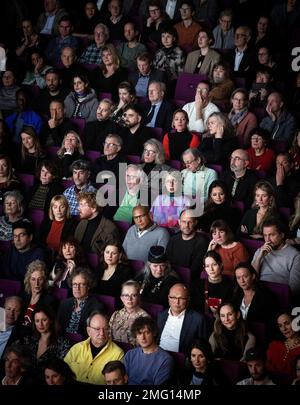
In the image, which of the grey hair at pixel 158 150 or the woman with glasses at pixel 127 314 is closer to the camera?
the woman with glasses at pixel 127 314

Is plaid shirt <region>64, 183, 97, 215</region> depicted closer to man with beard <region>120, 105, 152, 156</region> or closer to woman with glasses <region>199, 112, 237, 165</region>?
man with beard <region>120, 105, 152, 156</region>

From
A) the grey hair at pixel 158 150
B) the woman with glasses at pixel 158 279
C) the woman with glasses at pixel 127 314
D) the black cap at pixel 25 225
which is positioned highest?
the grey hair at pixel 158 150

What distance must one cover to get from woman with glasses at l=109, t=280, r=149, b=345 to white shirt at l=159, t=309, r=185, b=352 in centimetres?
13

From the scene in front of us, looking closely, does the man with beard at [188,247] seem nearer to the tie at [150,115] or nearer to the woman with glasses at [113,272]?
Answer: the woman with glasses at [113,272]

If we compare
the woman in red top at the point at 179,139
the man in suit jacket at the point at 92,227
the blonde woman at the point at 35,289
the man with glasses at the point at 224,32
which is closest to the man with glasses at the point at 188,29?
the man with glasses at the point at 224,32

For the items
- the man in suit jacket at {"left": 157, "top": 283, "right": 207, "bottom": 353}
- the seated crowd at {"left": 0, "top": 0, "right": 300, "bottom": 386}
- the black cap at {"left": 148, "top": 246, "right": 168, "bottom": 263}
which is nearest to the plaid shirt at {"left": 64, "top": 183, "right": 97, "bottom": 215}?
the seated crowd at {"left": 0, "top": 0, "right": 300, "bottom": 386}

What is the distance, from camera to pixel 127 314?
5.54 meters

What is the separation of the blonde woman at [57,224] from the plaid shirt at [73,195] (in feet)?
0.39

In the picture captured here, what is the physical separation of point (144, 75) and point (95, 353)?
6.99 ft

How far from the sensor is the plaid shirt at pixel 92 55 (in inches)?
286

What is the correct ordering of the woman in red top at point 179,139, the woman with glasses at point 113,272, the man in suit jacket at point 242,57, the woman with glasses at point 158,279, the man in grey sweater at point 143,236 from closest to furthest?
the woman with glasses at point 158,279 < the woman with glasses at point 113,272 < the man in grey sweater at point 143,236 < the woman in red top at point 179,139 < the man in suit jacket at point 242,57

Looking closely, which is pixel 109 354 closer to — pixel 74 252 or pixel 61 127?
pixel 74 252

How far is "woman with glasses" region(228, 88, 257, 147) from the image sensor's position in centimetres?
637

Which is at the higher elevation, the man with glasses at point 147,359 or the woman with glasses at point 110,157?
the woman with glasses at point 110,157
